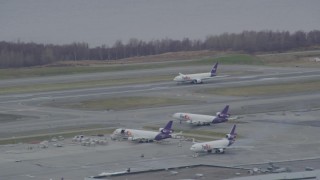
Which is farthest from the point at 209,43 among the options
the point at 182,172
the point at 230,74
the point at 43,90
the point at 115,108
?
the point at 182,172

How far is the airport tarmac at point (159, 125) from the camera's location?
6425 centimetres

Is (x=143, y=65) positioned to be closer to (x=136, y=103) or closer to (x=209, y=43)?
(x=209, y=43)

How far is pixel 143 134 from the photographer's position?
7469 centimetres

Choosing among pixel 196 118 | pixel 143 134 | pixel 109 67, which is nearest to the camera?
pixel 143 134

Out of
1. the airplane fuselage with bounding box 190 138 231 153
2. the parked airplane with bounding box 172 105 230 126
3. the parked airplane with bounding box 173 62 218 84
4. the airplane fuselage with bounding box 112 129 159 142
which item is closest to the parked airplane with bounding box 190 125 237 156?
the airplane fuselage with bounding box 190 138 231 153

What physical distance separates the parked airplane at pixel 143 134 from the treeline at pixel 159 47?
67309 millimetres

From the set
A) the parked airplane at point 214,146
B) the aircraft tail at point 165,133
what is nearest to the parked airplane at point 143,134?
the aircraft tail at point 165,133

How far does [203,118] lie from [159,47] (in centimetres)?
7817

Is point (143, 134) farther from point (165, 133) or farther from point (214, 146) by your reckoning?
point (214, 146)

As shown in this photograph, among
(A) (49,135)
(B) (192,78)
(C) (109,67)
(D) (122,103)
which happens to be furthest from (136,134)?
(C) (109,67)

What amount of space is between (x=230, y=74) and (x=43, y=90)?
92.1ft

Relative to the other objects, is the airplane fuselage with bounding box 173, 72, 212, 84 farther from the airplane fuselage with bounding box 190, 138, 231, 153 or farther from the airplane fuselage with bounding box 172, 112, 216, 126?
the airplane fuselage with bounding box 190, 138, 231, 153

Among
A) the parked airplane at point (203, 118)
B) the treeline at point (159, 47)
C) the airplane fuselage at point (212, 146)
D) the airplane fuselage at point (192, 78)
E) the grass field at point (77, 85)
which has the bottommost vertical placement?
the airplane fuselage at point (212, 146)

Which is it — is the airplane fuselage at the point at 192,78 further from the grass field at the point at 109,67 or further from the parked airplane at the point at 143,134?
the parked airplane at the point at 143,134
